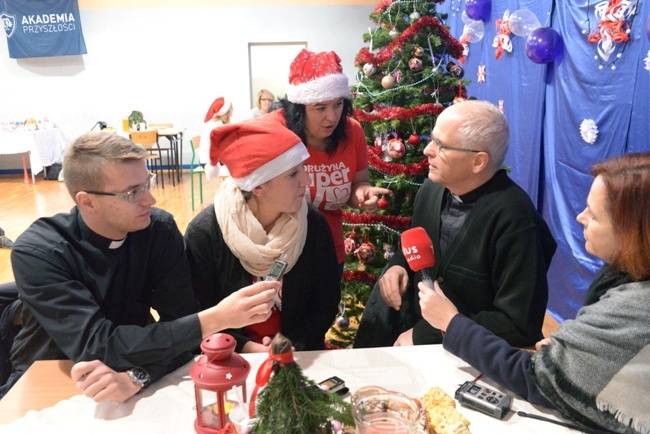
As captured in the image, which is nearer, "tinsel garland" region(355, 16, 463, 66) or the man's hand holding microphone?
the man's hand holding microphone

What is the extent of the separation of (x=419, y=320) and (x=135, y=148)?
1.36 m

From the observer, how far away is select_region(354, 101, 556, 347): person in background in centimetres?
183

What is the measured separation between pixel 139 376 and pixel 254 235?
68 centimetres

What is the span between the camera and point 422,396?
4.39 ft

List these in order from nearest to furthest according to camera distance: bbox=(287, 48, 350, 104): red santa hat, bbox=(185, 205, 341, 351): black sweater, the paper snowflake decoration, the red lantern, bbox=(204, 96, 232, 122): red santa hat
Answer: the red lantern, bbox=(185, 205, 341, 351): black sweater, bbox=(287, 48, 350, 104): red santa hat, the paper snowflake decoration, bbox=(204, 96, 232, 122): red santa hat

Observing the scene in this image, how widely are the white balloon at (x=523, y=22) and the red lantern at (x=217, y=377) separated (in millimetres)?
4261

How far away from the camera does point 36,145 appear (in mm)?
9594

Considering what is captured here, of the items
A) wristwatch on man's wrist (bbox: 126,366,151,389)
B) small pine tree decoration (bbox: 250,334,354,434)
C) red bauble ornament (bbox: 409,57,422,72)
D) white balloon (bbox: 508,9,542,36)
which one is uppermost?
white balloon (bbox: 508,9,542,36)

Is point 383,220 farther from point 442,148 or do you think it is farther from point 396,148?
point 442,148

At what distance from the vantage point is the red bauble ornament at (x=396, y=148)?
3299 mm

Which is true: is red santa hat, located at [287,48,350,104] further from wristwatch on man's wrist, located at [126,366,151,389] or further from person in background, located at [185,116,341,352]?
wristwatch on man's wrist, located at [126,366,151,389]

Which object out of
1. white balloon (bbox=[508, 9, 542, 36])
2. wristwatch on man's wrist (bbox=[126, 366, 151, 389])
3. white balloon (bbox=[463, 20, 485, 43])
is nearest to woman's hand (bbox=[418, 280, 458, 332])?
wristwatch on man's wrist (bbox=[126, 366, 151, 389])

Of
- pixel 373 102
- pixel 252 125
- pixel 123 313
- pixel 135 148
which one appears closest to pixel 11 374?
pixel 123 313

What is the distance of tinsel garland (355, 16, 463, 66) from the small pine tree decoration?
2.84 metres
